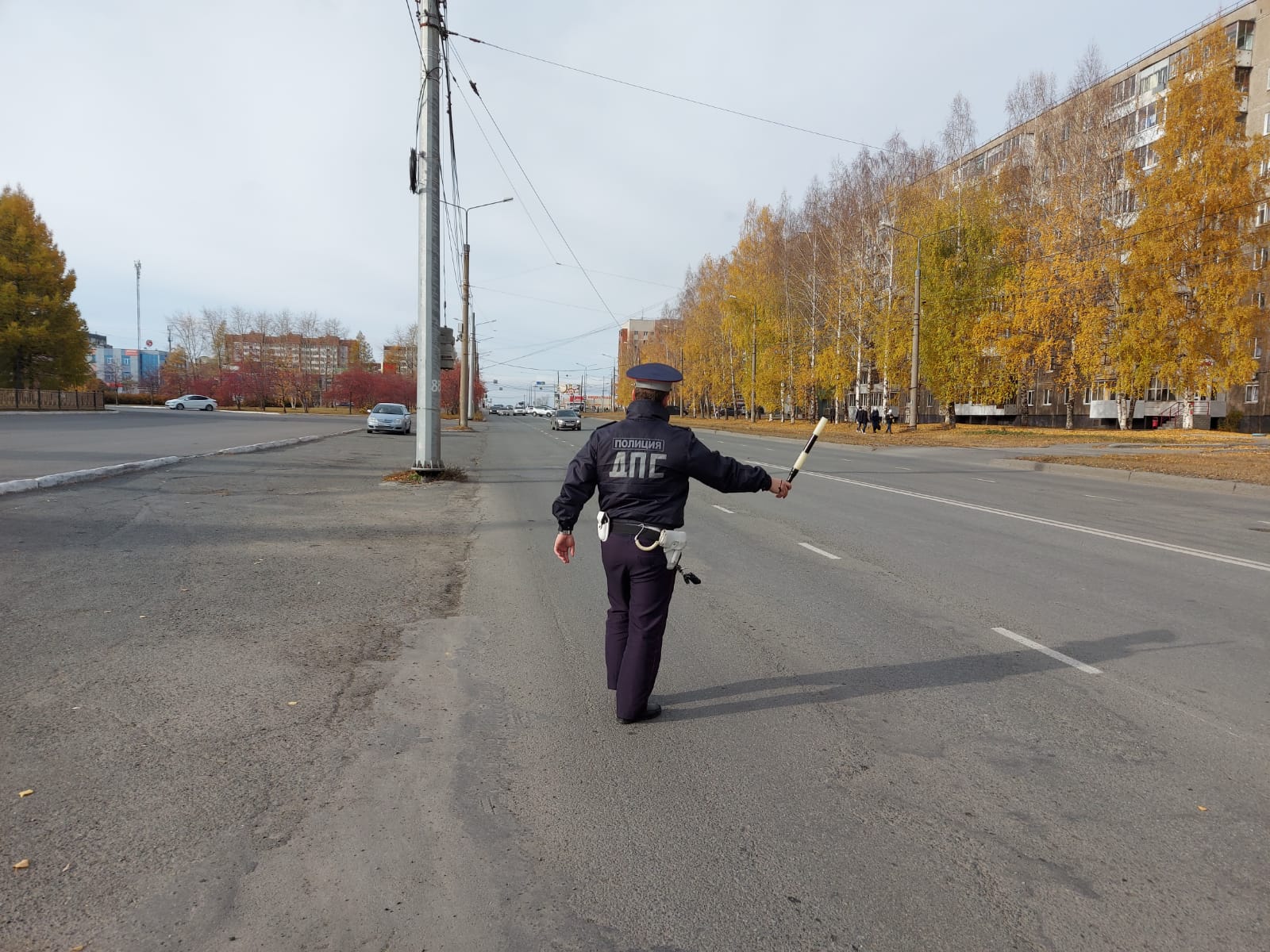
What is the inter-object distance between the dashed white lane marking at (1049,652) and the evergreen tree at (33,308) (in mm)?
58383

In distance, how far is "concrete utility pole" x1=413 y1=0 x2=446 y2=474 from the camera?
1399 cm

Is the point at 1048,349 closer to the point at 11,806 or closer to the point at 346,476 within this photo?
the point at 346,476

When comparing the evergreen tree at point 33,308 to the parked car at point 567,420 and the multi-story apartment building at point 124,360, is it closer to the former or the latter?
the parked car at point 567,420

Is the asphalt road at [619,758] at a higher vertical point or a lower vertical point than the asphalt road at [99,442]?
lower

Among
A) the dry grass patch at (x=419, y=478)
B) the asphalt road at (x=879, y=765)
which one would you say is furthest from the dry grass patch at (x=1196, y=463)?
the dry grass patch at (x=419, y=478)

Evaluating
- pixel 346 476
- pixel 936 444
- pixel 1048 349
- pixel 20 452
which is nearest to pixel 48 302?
pixel 20 452

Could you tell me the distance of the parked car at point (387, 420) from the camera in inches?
1421

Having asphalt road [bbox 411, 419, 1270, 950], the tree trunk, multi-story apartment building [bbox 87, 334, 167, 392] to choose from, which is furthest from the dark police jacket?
multi-story apartment building [bbox 87, 334, 167, 392]

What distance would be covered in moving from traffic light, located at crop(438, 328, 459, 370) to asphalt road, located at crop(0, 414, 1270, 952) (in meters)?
7.68

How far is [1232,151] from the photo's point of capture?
3169 cm

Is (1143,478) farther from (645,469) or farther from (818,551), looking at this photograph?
(645,469)

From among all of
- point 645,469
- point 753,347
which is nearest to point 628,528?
point 645,469

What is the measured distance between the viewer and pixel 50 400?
166 feet

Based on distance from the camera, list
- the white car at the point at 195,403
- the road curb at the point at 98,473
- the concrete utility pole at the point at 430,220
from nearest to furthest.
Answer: the road curb at the point at 98,473 < the concrete utility pole at the point at 430,220 < the white car at the point at 195,403
